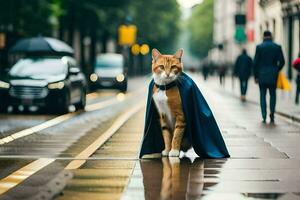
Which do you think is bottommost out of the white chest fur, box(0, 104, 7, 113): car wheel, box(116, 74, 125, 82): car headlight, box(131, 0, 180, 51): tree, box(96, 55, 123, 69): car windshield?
box(116, 74, 125, 82): car headlight

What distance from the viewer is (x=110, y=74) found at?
3916cm

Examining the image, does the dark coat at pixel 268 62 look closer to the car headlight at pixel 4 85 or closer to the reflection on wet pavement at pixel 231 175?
the reflection on wet pavement at pixel 231 175

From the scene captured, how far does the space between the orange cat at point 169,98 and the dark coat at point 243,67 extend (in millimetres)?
17870

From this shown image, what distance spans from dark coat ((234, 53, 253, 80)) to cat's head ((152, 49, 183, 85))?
1810cm

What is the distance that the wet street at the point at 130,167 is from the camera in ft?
23.1

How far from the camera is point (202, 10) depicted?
431 feet

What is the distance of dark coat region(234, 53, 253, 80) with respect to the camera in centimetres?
2719

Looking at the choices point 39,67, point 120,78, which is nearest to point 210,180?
point 39,67

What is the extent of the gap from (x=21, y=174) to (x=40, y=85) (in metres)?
11.3

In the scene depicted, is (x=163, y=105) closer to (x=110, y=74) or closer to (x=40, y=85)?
(x=40, y=85)

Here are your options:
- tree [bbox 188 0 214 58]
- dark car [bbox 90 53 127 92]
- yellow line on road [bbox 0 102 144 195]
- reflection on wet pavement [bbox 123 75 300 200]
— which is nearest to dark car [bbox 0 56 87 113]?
yellow line on road [bbox 0 102 144 195]

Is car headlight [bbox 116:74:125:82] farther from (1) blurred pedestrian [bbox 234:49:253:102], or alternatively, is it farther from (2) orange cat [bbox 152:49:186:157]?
(2) orange cat [bbox 152:49:186:157]

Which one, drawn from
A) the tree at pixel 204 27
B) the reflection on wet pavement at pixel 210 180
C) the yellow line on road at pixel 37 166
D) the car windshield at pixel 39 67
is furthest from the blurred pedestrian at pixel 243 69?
the tree at pixel 204 27

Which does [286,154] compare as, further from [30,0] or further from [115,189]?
[30,0]
